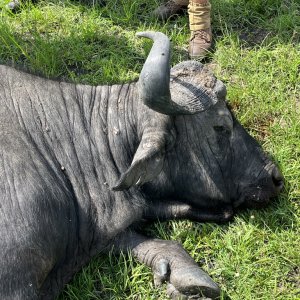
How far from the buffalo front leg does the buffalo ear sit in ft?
1.89

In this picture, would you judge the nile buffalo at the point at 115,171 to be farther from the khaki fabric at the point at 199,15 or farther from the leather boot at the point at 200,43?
the khaki fabric at the point at 199,15

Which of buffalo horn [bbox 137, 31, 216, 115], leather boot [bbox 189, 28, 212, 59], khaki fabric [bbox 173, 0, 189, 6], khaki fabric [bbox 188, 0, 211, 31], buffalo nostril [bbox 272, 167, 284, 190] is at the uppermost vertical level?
buffalo horn [bbox 137, 31, 216, 115]

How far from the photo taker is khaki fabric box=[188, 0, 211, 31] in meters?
6.79

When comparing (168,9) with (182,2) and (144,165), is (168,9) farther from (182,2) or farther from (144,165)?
(144,165)

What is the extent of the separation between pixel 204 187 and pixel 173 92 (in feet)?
2.74

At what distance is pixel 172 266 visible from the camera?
476cm

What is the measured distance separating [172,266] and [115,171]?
876mm

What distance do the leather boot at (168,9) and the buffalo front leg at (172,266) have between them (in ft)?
10.4

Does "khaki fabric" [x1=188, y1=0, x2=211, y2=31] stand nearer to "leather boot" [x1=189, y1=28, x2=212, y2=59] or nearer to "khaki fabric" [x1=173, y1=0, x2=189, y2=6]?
"leather boot" [x1=189, y1=28, x2=212, y2=59]

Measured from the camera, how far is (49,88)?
525cm

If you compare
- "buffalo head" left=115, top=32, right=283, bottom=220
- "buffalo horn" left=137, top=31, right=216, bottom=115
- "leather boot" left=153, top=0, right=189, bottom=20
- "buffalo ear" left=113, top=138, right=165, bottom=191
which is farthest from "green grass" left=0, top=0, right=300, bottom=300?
"buffalo horn" left=137, top=31, right=216, bottom=115

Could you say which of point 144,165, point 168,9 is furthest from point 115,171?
point 168,9

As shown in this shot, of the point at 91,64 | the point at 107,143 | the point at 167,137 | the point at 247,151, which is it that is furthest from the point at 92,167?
the point at 91,64

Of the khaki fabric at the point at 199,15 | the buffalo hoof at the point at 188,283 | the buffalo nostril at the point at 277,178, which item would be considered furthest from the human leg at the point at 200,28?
the buffalo hoof at the point at 188,283
